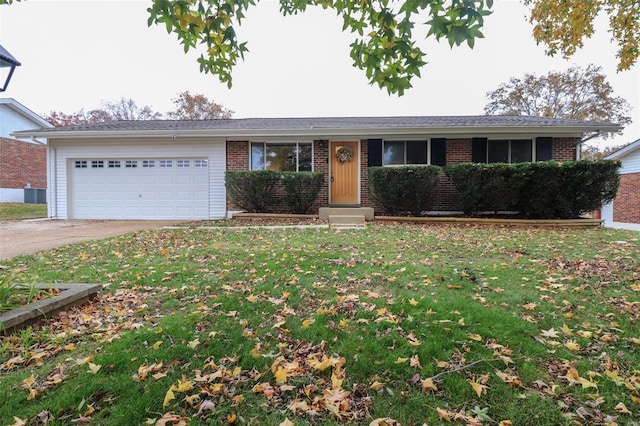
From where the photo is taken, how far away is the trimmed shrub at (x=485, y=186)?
9.20 m

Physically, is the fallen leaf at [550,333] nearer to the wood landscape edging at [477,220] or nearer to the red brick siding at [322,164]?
the wood landscape edging at [477,220]

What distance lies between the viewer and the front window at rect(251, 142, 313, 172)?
11.4m

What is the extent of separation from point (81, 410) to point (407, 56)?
132 inches

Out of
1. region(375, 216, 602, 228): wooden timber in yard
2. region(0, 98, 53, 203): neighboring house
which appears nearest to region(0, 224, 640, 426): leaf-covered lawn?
region(375, 216, 602, 228): wooden timber in yard

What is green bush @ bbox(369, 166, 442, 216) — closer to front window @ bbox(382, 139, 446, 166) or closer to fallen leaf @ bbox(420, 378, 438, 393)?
front window @ bbox(382, 139, 446, 166)

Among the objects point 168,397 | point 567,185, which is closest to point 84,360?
point 168,397

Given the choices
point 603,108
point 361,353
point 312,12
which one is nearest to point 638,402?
point 361,353

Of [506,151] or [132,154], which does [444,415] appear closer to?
[506,151]

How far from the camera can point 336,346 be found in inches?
96.3

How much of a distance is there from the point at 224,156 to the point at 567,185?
10.3 meters

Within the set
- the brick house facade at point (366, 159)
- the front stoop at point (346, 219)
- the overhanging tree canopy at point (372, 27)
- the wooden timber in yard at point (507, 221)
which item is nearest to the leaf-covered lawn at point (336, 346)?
the overhanging tree canopy at point (372, 27)

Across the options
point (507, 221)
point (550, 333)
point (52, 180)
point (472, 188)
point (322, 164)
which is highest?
point (322, 164)

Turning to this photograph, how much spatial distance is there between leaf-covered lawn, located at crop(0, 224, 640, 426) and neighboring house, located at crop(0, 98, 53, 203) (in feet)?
57.4

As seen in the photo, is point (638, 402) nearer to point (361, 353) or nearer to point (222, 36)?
point (361, 353)
